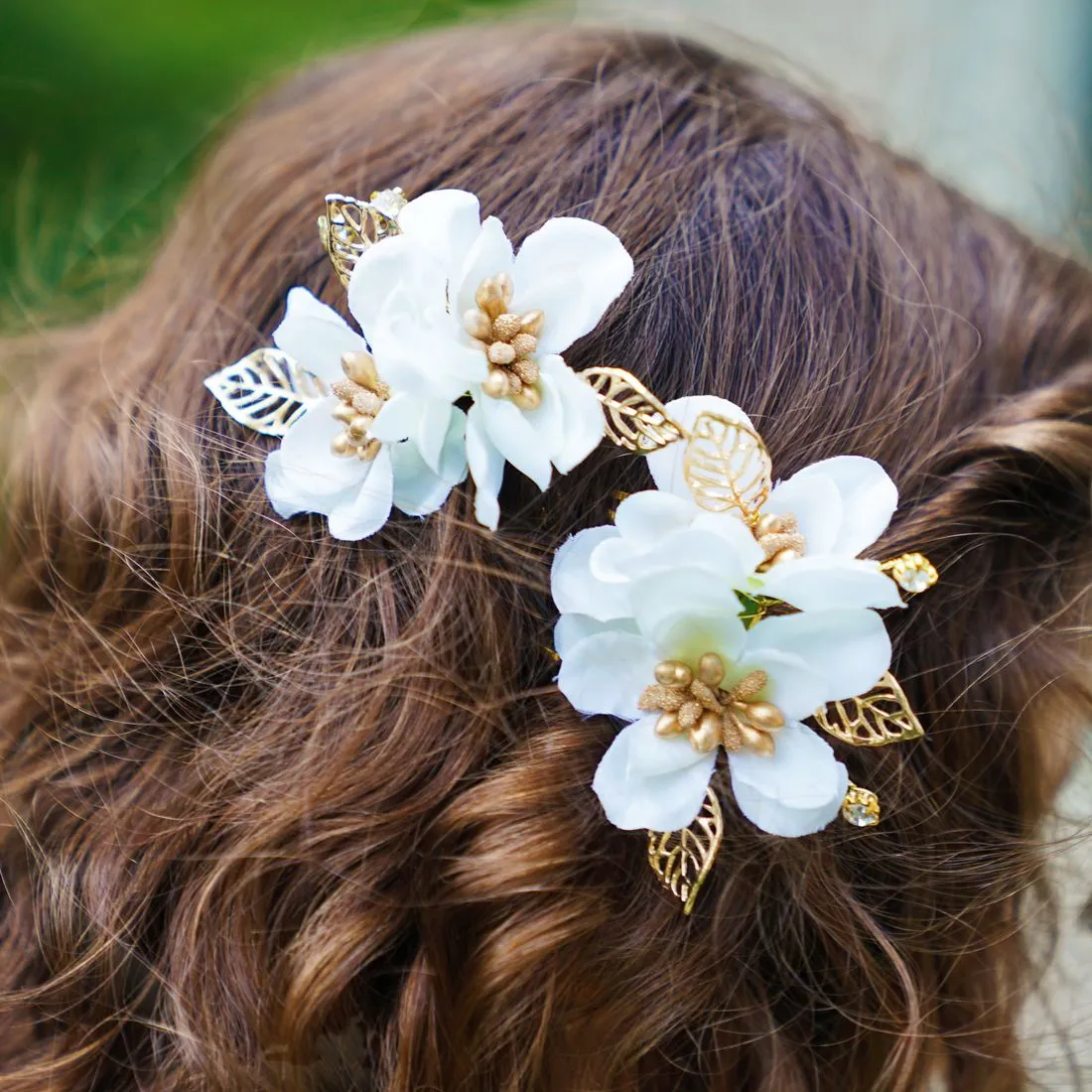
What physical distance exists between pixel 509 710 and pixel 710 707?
11 centimetres

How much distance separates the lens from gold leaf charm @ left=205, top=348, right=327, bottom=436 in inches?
20.4

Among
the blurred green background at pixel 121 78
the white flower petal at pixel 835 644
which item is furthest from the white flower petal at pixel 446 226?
the blurred green background at pixel 121 78

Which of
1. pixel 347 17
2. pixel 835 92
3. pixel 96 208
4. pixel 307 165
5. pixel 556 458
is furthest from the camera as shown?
pixel 347 17

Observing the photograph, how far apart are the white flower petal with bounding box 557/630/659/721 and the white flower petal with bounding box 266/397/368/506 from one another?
144 mm

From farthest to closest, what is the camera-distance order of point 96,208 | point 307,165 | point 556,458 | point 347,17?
point 347,17
point 96,208
point 307,165
point 556,458

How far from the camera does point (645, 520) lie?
0.46 meters

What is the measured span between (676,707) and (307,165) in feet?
1.40

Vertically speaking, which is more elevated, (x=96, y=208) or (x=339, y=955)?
(x=339, y=955)

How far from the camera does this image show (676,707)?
0.47 m

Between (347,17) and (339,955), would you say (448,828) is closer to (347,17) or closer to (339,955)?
(339,955)

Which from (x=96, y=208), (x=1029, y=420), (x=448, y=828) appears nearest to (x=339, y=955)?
(x=448, y=828)

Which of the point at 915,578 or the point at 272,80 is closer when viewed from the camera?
the point at 915,578

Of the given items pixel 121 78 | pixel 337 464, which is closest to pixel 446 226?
pixel 337 464

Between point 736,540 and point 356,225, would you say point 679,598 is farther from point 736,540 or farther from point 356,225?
point 356,225
